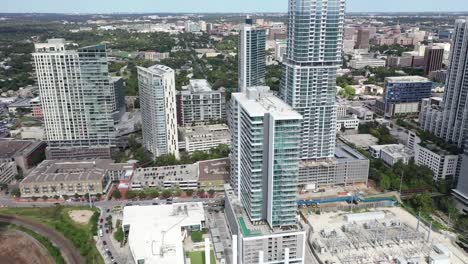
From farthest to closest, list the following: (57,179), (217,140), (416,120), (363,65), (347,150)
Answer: (363,65)
(416,120)
(217,140)
(347,150)
(57,179)

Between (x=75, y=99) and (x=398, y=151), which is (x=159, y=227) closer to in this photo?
(x=75, y=99)

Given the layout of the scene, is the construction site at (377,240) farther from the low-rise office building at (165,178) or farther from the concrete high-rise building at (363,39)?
the concrete high-rise building at (363,39)

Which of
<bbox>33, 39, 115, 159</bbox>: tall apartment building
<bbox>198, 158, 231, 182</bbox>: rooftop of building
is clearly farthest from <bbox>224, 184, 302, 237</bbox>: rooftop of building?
<bbox>33, 39, 115, 159</bbox>: tall apartment building

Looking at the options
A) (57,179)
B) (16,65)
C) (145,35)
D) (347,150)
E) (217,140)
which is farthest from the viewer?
(145,35)

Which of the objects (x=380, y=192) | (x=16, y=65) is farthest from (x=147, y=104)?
(x=16, y=65)

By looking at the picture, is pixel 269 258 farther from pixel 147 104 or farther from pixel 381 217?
pixel 147 104

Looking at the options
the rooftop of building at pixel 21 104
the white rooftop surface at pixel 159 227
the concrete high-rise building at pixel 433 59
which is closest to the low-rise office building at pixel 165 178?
the white rooftop surface at pixel 159 227

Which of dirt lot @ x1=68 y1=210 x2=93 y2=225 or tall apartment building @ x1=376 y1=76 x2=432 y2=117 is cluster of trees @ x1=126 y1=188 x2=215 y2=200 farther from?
tall apartment building @ x1=376 y1=76 x2=432 y2=117

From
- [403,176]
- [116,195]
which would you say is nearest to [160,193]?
[116,195]
